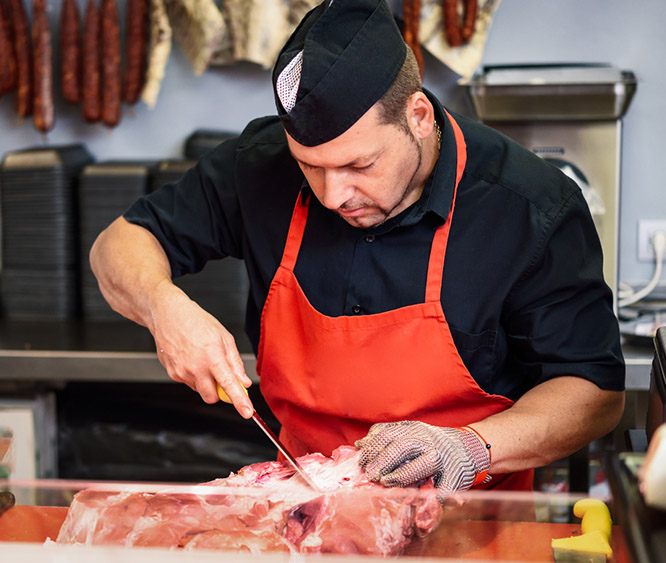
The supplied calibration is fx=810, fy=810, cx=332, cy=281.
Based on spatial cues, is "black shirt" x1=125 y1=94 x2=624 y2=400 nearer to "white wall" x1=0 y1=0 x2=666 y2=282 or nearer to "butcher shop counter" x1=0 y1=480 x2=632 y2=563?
"butcher shop counter" x1=0 y1=480 x2=632 y2=563

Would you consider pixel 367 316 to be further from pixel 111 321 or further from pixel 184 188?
pixel 111 321

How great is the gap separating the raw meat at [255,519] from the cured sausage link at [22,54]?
2400 millimetres

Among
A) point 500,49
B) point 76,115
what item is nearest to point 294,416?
point 500,49

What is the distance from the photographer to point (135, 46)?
10.0 ft

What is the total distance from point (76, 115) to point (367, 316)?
2.23 meters

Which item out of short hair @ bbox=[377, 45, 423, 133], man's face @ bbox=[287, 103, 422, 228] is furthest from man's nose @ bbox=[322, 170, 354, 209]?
short hair @ bbox=[377, 45, 423, 133]

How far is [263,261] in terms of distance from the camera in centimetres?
180

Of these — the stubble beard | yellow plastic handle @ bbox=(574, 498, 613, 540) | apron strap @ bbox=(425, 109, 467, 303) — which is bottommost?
yellow plastic handle @ bbox=(574, 498, 613, 540)

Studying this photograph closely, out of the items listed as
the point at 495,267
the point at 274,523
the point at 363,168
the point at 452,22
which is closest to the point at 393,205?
the point at 363,168

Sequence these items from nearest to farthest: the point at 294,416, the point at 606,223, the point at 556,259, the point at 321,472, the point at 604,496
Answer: the point at 604,496, the point at 321,472, the point at 556,259, the point at 294,416, the point at 606,223

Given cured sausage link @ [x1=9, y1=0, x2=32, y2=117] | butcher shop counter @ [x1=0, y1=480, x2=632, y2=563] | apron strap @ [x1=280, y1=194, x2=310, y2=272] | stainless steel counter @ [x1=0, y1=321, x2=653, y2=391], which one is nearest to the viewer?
butcher shop counter @ [x1=0, y1=480, x2=632, y2=563]

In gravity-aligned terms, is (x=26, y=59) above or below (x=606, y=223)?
above

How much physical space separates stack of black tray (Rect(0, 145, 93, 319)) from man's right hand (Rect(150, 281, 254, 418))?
5.38 ft

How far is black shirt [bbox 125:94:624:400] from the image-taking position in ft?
5.12
